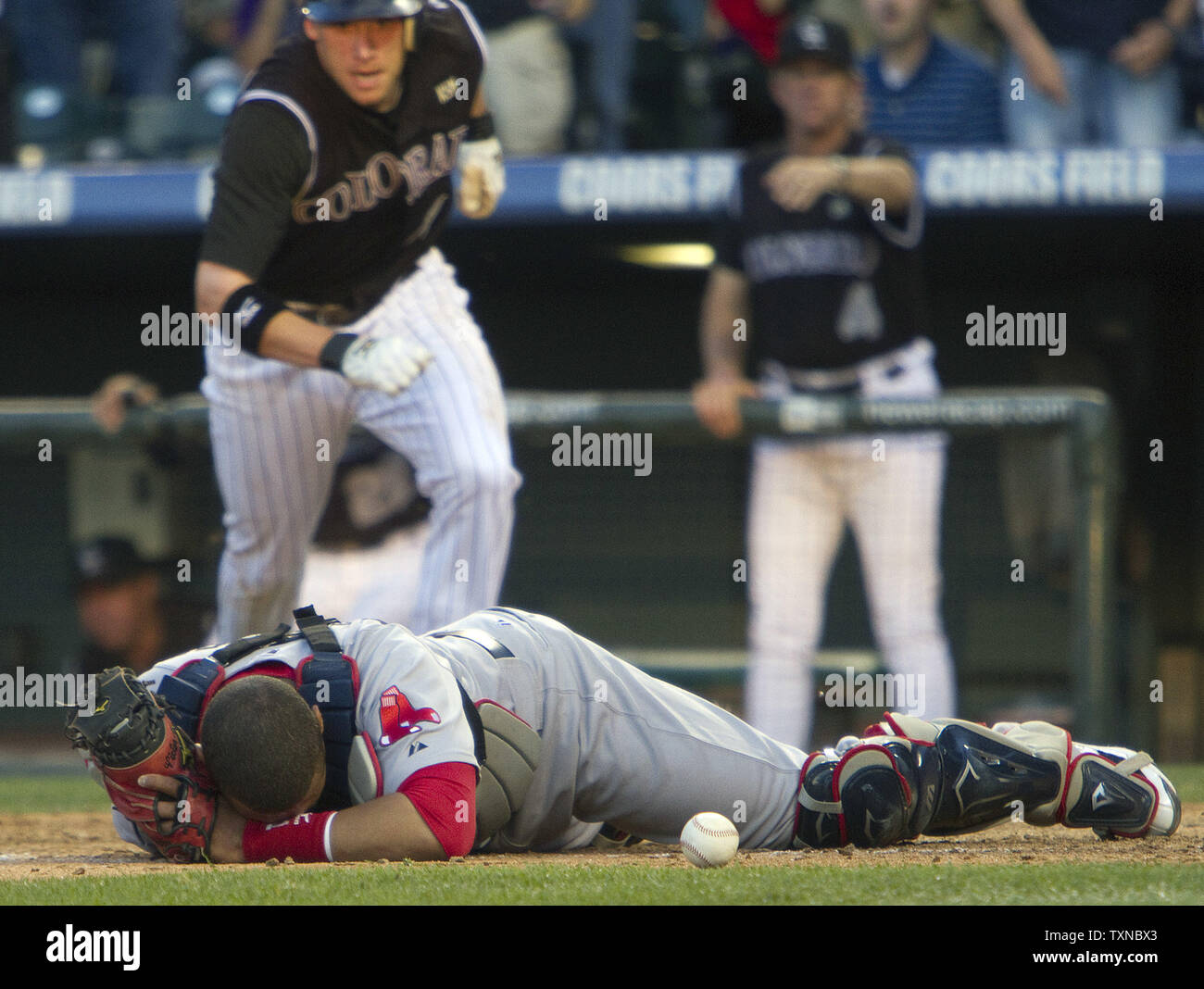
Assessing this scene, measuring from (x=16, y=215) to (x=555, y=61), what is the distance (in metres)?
2.04

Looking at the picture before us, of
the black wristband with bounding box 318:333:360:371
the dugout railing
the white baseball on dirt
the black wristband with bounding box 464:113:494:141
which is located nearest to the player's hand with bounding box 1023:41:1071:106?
the dugout railing

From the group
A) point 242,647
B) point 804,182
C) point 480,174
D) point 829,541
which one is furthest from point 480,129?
point 242,647

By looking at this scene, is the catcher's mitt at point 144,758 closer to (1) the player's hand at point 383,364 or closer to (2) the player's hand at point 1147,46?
(1) the player's hand at point 383,364

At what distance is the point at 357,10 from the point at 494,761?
1.78 m

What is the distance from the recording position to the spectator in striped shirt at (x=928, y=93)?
585 cm

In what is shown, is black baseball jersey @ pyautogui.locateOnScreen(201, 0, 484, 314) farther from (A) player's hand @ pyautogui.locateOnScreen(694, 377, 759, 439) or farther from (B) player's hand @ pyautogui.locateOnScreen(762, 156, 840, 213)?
(A) player's hand @ pyautogui.locateOnScreen(694, 377, 759, 439)

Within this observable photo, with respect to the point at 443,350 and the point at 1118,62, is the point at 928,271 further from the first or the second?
the point at 443,350

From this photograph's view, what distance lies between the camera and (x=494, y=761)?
2.60 meters

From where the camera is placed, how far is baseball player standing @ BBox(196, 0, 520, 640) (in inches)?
142

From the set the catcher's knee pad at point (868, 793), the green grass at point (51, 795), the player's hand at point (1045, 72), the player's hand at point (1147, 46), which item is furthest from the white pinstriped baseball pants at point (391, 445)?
the player's hand at point (1147, 46)

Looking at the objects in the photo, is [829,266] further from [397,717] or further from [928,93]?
[397,717]

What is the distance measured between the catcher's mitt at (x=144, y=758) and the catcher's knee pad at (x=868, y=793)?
984 mm

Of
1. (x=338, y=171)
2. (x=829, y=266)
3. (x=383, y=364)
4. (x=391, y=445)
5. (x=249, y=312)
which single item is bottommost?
(x=391, y=445)
